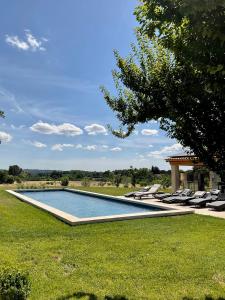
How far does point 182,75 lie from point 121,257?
4.58 meters

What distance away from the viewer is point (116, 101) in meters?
7.46

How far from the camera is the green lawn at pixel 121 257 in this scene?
5841mm

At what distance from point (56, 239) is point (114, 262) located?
2737 millimetres

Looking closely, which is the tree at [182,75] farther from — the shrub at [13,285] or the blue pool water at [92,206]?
the blue pool water at [92,206]

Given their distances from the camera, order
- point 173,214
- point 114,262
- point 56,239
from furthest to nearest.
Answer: point 173,214
point 56,239
point 114,262

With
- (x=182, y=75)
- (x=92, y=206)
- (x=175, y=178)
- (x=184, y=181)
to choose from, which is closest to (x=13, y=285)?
(x=182, y=75)

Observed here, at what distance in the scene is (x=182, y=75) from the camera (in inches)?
200

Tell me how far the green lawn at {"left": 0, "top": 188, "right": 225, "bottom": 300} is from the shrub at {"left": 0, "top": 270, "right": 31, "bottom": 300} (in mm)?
591

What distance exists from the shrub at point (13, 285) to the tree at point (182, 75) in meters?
3.19

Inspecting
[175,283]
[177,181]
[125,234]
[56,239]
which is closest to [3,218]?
[56,239]

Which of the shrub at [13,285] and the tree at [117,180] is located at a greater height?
the tree at [117,180]

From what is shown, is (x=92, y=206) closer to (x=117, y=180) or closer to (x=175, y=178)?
(x=175, y=178)

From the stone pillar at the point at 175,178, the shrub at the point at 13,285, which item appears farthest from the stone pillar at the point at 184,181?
the shrub at the point at 13,285

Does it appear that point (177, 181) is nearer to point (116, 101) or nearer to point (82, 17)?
point (82, 17)
